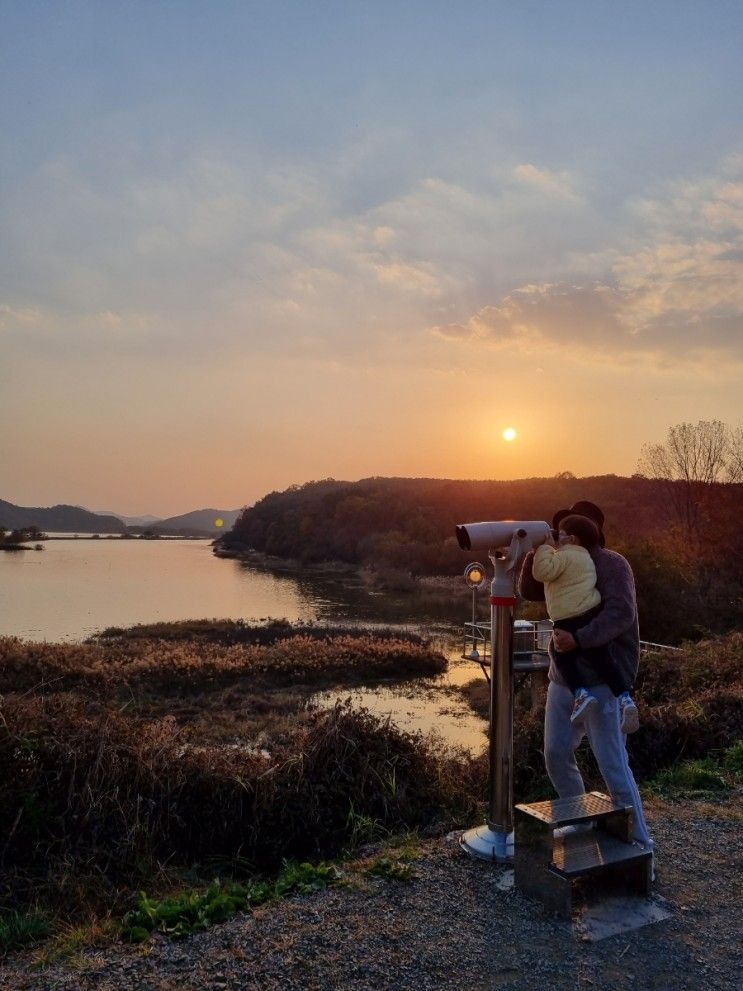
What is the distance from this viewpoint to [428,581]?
47906 millimetres

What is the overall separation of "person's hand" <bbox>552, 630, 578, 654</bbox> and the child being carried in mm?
28

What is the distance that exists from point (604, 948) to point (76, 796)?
443cm

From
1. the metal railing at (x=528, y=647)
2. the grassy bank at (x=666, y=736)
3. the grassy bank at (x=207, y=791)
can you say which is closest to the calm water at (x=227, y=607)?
the metal railing at (x=528, y=647)

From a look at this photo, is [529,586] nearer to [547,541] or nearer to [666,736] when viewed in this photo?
[547,541]

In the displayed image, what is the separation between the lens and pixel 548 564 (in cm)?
446

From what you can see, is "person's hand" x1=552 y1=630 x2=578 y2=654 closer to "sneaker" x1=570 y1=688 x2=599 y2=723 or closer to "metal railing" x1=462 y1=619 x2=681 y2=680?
"sneaker" x1=570 y1=688 x2=599 y2=723

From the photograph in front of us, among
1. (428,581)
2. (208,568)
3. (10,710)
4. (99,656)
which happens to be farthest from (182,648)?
(208,568)

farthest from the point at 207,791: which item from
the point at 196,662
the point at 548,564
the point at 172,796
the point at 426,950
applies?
the point at 196,662

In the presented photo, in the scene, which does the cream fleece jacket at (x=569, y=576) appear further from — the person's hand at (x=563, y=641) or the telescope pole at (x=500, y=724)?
the telescope pole at (x=500, y=724)

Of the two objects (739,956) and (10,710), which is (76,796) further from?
(739,956)

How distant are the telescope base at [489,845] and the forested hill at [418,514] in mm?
37809

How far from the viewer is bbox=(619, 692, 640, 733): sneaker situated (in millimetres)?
4406

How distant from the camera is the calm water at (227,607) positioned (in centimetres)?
1638

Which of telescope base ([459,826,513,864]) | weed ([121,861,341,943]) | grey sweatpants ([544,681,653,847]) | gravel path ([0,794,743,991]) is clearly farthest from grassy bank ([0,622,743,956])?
Answer: grey sweatpants ([544,681,653,847])
